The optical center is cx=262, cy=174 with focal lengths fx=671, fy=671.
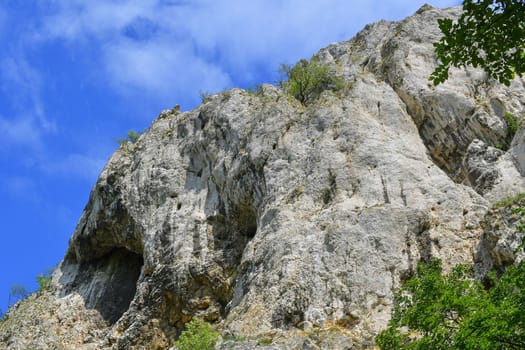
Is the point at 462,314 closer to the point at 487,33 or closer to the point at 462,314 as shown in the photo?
the point at 462,314

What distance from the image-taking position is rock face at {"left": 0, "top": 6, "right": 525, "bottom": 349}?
21328 mm

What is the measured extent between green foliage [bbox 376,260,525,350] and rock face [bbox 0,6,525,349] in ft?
11.5

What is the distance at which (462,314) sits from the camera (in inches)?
555

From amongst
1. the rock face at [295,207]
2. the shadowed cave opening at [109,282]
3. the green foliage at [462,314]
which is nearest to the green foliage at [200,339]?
the rock face at [295,207]

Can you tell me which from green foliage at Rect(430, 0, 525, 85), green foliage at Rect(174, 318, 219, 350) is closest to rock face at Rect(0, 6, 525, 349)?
green foliage at Rect(174, 318, 219, 350)

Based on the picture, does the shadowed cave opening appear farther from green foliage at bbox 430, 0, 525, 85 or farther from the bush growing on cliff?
green foliage at bbox 430, 0, 525, 85

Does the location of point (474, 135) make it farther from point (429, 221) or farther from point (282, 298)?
point (282, 298)

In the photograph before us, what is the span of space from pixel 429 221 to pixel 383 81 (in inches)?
453

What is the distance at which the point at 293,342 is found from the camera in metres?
18.7

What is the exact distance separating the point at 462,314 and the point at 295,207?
1151 cm

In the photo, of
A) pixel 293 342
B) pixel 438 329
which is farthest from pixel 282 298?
pixel 438 329

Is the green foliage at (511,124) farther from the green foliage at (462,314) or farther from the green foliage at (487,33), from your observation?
the green foliage at (487,33)

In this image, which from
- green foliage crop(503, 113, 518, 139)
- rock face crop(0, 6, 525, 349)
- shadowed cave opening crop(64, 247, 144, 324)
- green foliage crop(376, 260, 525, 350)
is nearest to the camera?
green foliage crop(376, 260, 525, 350)

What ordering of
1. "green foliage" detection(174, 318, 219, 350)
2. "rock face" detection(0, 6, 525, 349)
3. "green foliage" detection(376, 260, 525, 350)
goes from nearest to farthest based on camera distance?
"green foliage" detection(376, 260, 525, 350)
"green foliage" detection(174, 318, 219, 350)
"rock face" detection(0, 6, 525, 349)
